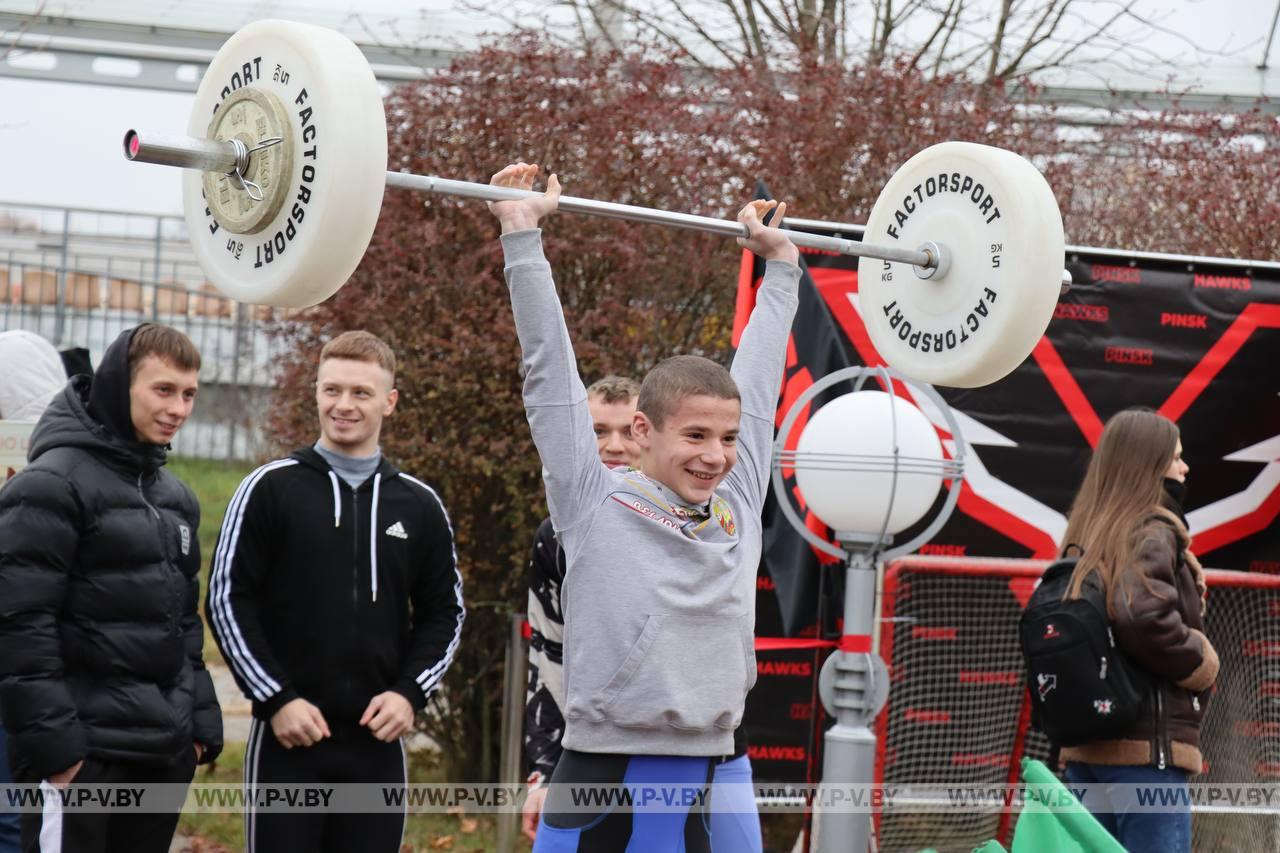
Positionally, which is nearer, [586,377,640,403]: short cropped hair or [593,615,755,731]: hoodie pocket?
[593,615,755,731]: hoodie pocket

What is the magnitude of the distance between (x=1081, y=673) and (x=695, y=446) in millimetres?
1897

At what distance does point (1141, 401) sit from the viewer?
612cm

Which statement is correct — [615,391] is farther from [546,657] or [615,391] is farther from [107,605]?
[107,605]

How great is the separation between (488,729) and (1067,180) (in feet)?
13.3

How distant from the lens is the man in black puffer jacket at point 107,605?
141 inches

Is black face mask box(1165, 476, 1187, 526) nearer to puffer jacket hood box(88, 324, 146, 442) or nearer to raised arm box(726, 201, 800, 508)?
raised arm box(726, 201, 800, 508)

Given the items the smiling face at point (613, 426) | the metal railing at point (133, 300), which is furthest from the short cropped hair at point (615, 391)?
the metal railing at point (133, 300)

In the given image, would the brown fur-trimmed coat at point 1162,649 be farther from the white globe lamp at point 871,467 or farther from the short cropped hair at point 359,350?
the short cropped hair at point 359,350

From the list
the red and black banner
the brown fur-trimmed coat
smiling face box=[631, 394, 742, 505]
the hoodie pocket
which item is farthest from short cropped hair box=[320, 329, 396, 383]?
the red and black banner

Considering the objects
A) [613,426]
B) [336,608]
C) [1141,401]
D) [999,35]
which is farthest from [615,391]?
[999,35]

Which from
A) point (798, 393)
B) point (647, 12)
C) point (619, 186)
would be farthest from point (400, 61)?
point (798, 393)

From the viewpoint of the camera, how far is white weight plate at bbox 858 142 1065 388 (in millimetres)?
3408

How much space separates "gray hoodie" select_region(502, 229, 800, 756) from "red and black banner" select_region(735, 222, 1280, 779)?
322 cm

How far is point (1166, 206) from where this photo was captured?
25.9 ft
